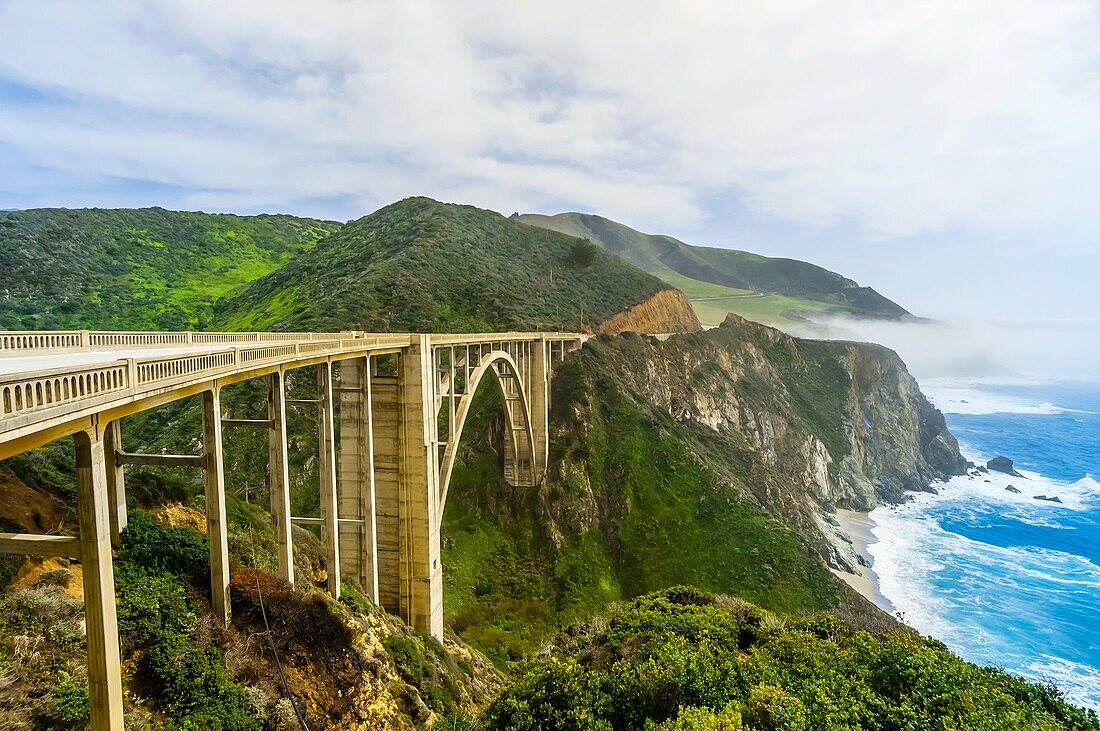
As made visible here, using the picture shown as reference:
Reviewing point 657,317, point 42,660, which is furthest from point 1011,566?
point 42,660

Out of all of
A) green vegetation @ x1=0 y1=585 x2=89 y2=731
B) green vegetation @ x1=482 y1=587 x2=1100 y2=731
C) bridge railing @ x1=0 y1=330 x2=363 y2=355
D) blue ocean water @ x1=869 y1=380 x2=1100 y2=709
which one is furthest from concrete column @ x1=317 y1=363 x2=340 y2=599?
blue ocean water @ x1=869 y1=380 x2=1100 y2=709

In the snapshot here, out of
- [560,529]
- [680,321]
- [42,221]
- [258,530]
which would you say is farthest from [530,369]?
[42,221]

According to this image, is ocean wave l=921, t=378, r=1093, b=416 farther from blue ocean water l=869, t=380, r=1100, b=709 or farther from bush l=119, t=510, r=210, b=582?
bush l=119, t=510, r=210, b=582

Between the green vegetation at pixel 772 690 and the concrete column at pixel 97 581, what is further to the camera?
the green vegetation at pixel 772 690

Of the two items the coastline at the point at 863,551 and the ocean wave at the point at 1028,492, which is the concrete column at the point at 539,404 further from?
the ocean wave at the point at 1028,492

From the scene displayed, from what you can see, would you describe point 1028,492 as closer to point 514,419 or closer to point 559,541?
point 559,541

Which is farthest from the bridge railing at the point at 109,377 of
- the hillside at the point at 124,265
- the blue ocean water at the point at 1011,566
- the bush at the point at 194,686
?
the hillside at the point at 124,265

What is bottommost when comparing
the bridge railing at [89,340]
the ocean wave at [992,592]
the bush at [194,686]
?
the ocean wave at [992,592]

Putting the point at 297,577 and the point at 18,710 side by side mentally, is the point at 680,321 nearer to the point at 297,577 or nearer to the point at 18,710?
the point at 297,577
